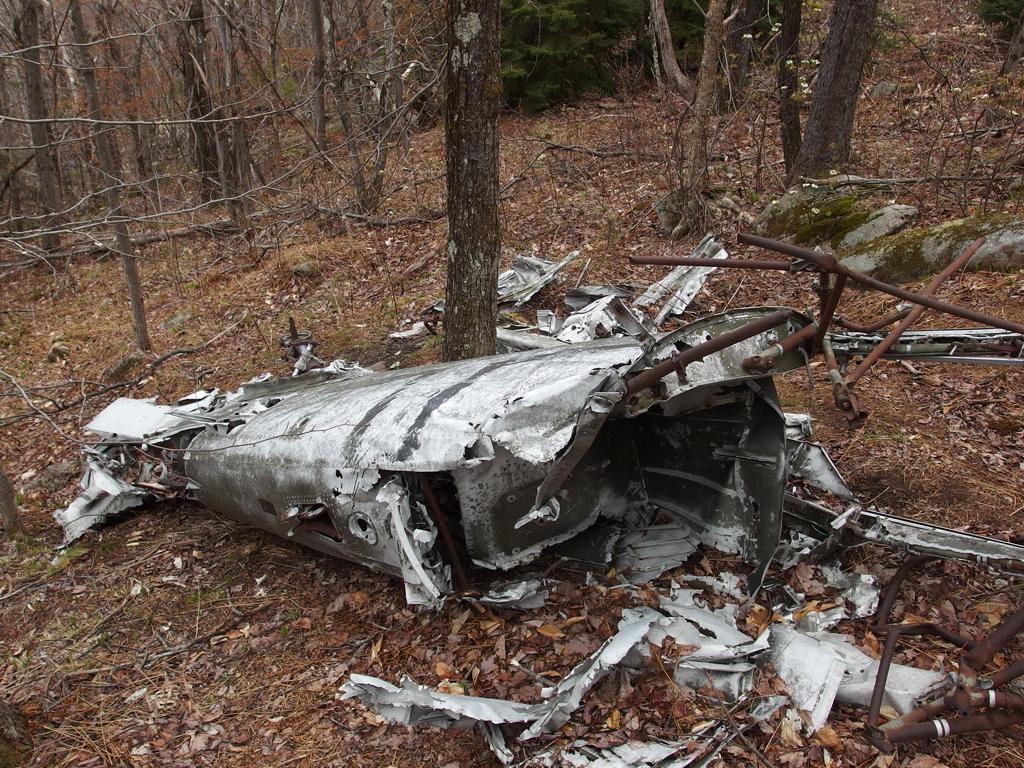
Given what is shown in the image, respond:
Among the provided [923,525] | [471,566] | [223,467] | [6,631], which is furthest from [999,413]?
[6,631]

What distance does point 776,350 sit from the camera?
2609 mm

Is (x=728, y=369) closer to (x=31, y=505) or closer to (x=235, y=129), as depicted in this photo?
(x=31, y=505)

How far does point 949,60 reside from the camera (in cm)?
1099

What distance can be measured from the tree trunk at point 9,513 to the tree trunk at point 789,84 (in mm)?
9334

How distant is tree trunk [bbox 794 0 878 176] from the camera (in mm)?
7695

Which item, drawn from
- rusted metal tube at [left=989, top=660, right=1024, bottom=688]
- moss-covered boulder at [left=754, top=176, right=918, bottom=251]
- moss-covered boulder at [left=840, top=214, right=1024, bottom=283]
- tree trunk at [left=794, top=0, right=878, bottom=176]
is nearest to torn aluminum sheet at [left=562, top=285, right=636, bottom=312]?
moss-covered boulder at [left=754, top=176, right=918, bottom=251]

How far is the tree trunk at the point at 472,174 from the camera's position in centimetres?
460

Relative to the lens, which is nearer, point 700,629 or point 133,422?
point 700,629

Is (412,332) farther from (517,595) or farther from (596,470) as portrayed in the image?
(517,595)

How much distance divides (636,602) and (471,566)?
3.10 ft

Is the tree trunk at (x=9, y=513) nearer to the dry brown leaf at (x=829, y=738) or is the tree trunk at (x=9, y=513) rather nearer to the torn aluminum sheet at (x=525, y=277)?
the torn aluminum sheet at (x=525, y=277)

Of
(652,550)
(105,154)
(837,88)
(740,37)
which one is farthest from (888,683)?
(740,37)

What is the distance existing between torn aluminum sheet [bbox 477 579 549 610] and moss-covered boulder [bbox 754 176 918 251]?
5860 millimetres

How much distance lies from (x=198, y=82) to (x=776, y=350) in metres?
14.5
